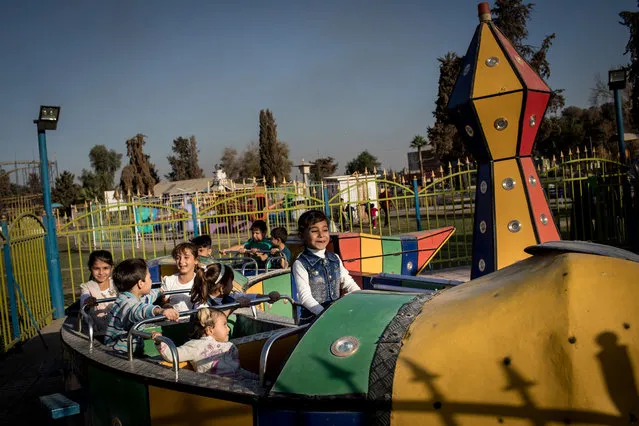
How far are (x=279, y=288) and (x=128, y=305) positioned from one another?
227 cm

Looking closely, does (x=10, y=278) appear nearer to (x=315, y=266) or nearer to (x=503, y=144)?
(x=315, y=266)

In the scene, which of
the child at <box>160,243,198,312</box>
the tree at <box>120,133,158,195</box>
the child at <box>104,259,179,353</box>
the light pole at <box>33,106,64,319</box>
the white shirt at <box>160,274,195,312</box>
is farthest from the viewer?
the tree at <box>120,133,158,195</box>

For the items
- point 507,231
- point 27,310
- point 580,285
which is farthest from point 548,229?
point 27,310

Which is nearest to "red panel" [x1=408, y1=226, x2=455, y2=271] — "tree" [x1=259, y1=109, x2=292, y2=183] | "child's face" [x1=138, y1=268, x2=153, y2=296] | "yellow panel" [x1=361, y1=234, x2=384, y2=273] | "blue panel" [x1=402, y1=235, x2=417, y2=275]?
"blue panel" [x1=402, y1=235, x2=417, y2=275]

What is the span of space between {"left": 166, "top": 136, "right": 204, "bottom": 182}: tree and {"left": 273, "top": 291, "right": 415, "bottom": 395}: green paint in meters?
78.6

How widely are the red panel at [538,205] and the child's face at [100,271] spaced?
3.47 metres

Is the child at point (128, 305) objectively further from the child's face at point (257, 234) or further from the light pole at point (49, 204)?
the light pole at point (49, 204)

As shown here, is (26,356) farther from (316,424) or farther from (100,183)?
(100,183)

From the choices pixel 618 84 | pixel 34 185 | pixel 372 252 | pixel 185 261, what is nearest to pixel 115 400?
pixel 185 261

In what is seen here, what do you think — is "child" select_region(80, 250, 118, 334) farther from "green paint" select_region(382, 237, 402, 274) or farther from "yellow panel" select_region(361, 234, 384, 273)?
"green paint" select_region(382, 237, 402, 274)

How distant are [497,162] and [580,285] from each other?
3192 mm

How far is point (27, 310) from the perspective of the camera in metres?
7.05

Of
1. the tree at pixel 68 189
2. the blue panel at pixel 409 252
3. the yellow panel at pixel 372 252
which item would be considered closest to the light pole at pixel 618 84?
the blue panel at pixel 409 252

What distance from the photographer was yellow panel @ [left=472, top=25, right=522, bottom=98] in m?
4.73
